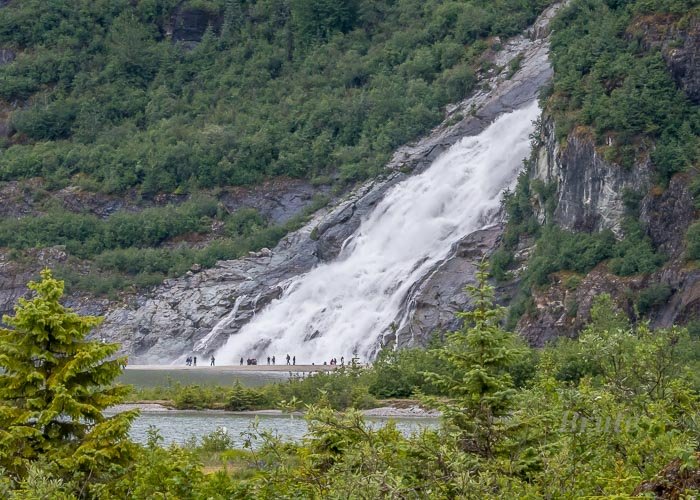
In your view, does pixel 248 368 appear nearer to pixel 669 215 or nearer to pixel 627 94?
pixel 669 215

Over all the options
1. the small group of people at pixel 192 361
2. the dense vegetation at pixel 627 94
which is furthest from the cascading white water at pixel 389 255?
the dense vegetation at pixel 627 94

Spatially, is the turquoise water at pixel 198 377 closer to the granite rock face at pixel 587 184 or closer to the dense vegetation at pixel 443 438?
the granite rock face at pixel 587 184

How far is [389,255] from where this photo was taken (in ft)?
264

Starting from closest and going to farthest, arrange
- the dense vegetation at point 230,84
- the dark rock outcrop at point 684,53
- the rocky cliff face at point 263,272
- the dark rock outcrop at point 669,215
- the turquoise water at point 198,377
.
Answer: the turquoise water at point 198,377 → the dark rock outcrop at point 669,215 → the dark rock outcrop at point 684,53 → the rocky cliff face at point 263,272 → the dense vegetation at point 230,84

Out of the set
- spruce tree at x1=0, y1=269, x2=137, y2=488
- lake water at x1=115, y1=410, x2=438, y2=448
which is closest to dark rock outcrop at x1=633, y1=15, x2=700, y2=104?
lake water at x1=115, y1=410, x2=438, y2=448

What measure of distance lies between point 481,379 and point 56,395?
6702mm

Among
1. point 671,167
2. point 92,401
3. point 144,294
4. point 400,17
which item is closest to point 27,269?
point 144,294

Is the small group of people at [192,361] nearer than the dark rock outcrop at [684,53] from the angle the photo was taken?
No

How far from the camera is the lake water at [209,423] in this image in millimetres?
37531

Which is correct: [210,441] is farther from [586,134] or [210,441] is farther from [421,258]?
[421,258]

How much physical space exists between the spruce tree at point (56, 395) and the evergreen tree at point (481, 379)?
5.55 metres

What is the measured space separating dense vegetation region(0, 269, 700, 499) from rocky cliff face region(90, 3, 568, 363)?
6191 cm

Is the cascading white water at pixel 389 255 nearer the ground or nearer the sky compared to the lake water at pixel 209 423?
nearer the ground

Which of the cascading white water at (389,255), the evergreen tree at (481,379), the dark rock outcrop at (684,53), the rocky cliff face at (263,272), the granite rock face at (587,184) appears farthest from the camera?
the rocky cliff face at (263,272)
